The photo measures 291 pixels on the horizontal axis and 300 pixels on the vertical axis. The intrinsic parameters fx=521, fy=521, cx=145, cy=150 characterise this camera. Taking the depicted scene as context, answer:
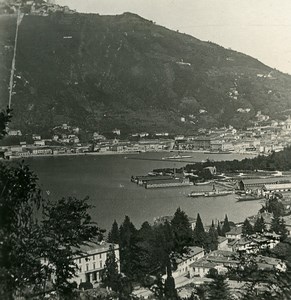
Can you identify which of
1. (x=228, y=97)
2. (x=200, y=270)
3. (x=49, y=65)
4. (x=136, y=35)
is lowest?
(x=200, y=270)

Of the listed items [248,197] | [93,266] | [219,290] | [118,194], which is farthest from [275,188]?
[219,290]

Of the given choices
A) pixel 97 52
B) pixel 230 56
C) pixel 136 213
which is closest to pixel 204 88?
pixel 230 56

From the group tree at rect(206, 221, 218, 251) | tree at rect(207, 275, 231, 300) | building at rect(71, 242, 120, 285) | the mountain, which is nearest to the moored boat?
tree at rect(206, 221, 218, 251)

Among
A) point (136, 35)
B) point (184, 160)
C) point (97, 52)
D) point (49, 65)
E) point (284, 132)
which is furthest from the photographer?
point (136, 35)

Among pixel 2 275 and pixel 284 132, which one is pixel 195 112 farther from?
pixel 2 275

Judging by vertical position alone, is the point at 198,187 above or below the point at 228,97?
below

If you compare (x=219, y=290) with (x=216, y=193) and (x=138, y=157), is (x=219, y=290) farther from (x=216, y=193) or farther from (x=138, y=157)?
(x=138, y=157)

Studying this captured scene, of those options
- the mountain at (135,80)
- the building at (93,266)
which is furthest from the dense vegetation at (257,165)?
the building at (93,266)
